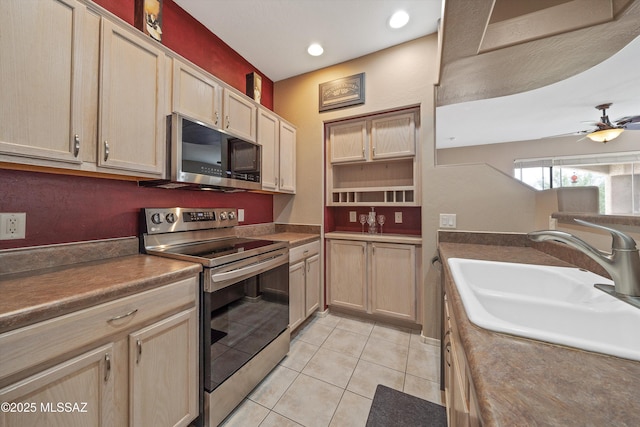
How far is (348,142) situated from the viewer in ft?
8.57

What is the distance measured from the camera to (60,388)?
812mm

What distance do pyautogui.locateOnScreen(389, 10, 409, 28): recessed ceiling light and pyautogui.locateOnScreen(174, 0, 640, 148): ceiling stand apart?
53 millimetres

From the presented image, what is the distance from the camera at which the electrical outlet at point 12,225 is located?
107cm

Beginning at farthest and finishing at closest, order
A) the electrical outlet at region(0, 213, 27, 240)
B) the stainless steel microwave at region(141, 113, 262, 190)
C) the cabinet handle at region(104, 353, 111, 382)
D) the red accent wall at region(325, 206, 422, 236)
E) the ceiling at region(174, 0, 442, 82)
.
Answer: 1. the red accent wall at region(325, 206, 422, 236)
2. the ceiling at region(174, 0, 442, 82)
3. the stainless steel microwave at region(141, 113, 262, 190)
4. the electrical outlet at region(0, 213, 27, 240)
5. the cabinet handle at region(104, 353, 111, 382)

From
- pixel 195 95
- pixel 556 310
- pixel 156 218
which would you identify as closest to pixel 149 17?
Answer: pixel 195 95

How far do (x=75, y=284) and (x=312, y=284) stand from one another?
72.5 inches

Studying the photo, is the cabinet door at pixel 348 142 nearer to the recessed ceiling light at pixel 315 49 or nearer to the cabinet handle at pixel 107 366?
the recessed ceiling light at pixel 315 49

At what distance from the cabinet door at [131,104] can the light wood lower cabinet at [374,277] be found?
6.08 feet

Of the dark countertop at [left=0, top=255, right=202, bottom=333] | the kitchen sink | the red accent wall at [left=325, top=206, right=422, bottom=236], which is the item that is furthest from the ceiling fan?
the dark countertop at [left=0, top=255, right=202, bottom=333]

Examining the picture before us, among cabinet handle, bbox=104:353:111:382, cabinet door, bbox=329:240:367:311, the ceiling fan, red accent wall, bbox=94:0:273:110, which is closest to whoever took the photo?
cabinet handle, bbox=104:353:111:382

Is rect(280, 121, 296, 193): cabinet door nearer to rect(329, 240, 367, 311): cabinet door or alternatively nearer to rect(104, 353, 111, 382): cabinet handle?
rect(329, 240, 367, 311): cabinet door

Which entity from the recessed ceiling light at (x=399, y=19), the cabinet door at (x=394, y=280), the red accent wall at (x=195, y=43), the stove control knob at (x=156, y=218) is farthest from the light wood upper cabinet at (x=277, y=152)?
the recessed ceiling light at (x=399, y=19)

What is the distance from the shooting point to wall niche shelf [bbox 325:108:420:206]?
2361 millimetres

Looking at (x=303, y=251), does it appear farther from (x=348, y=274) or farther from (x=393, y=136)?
(x=393, y=136)
